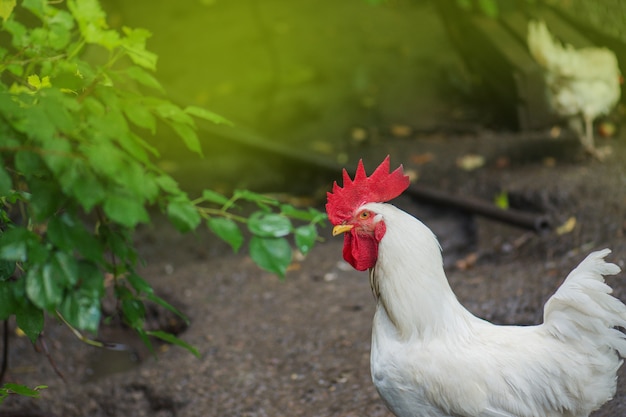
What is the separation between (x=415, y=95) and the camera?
843cm

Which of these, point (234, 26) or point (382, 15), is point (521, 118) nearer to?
point (382, 15)

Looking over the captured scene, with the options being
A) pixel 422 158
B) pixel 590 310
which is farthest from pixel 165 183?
pixel 422 158

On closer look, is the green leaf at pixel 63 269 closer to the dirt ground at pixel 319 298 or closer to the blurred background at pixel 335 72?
the dirt ground at pixel 319 298

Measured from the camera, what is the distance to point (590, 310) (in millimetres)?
2709

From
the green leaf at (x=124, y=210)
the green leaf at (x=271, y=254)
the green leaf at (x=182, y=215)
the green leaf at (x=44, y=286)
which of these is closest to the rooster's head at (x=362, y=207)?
the green leaf at (x=271, y=254)

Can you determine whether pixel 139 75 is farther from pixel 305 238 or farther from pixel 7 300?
pixel 305 238

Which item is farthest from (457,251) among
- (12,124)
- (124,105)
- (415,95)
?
(12,124)

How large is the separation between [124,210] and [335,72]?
7.11 m

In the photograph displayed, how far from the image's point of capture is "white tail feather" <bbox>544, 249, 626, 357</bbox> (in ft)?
8.88

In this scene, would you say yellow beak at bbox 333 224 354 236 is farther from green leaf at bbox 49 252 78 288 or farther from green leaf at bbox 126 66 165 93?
green leaf at bbox 49 252 78 288

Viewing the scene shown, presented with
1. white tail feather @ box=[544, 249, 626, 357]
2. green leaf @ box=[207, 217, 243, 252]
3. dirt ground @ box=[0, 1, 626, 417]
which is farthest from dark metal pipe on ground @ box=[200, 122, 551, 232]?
green leaf @ box=[207, 217, 243, 252]

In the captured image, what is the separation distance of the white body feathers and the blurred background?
367cm

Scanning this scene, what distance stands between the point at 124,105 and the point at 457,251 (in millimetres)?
3831

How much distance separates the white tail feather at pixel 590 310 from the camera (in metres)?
2.71
